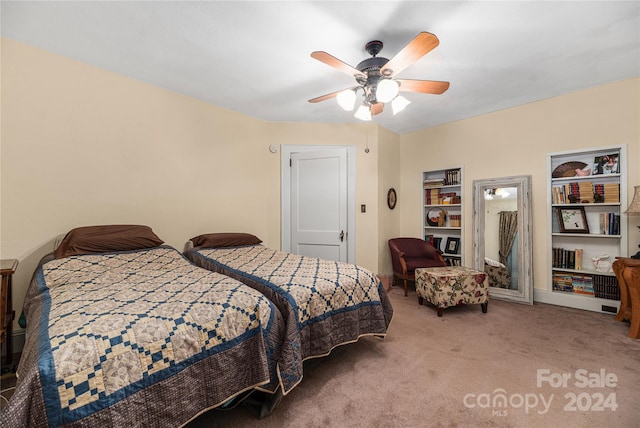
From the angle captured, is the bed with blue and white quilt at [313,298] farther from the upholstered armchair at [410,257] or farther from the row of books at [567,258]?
the row of books at [567,258]

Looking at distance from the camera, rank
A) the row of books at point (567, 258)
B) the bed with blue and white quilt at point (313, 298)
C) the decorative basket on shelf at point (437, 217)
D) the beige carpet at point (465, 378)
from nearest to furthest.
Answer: the beige carpet at point (465, 378) → the bed with blue and white quilt at point (313, 298) → the row of books at point (567, 258) → the decorative basket on shelf at point (437, 217)

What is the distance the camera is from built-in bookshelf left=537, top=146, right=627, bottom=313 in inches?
119

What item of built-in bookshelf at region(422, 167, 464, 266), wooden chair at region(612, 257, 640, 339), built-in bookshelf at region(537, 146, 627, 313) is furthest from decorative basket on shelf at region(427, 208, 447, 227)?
wooden chair at region(612, 257, 640, 339)

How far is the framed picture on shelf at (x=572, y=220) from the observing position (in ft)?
10.6

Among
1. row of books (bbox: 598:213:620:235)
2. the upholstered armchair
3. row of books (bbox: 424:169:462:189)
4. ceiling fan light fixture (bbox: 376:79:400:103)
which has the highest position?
ceiling fan light fixture (bbox: 376:79:400:103)

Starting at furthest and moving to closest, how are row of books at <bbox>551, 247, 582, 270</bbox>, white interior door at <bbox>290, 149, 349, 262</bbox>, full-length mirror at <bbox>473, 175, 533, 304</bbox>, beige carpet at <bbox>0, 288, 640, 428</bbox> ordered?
white interior door at <bbox>290, 149, 349, 262</bbox>, full-length mirror at <bbox>473, 175, 533, 304</bbox>, row of books at <bbox>551, 247, 582, 270</bbox>, beige carpet at <bbox>0, 288, 640, 428</bbox>

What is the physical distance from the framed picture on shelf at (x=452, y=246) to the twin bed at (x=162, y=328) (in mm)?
2382

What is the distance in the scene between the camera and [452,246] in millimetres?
4297

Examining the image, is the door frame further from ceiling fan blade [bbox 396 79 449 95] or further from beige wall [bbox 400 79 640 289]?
ceiling fan blade [bbox 396 79 449 95]

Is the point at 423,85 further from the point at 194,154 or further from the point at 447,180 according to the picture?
the point at 194,154

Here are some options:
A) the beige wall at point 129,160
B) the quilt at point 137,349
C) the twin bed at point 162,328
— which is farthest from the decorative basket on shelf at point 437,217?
the quilt at point 137,349

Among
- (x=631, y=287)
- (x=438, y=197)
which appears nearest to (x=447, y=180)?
(x=438, y=197)

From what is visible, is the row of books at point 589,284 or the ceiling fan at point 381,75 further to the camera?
the row of books at point 589,284

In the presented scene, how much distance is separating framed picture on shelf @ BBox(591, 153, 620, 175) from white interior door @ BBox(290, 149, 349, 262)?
2929mm
